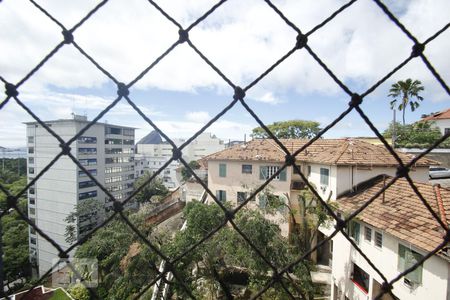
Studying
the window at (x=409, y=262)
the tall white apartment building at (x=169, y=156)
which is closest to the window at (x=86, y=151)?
the tall white apartment building at (x=169, y=156)

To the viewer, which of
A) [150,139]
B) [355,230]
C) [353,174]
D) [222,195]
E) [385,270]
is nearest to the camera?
→ [385,270]

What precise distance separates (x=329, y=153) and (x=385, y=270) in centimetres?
570

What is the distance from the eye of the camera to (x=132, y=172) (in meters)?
34.5

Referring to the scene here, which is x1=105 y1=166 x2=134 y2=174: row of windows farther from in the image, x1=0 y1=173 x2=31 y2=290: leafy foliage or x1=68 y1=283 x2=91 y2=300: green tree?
x1=68 y1=283 x2=91 y2=300: green tree

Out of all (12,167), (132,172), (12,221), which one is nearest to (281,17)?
(12,221)

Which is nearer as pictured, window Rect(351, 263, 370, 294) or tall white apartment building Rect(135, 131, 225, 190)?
window Rect(351, 263, 370, 294)

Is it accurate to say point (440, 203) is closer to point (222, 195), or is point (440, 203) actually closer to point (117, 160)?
point (222, 195)

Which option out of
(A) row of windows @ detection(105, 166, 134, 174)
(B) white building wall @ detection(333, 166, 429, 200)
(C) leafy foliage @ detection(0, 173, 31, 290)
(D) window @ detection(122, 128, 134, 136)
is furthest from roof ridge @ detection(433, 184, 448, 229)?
(D) window @ detection(122, 128, 134, 136)

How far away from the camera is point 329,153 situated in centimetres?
1158

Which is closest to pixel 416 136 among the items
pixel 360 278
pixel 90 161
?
pixel 360 278

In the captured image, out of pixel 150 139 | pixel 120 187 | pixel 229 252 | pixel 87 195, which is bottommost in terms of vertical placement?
pixel 120 187

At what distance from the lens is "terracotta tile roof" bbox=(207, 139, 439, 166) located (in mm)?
10164

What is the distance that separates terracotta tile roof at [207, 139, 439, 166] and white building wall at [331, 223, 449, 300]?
3.31 meters

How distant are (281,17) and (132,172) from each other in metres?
36.0
